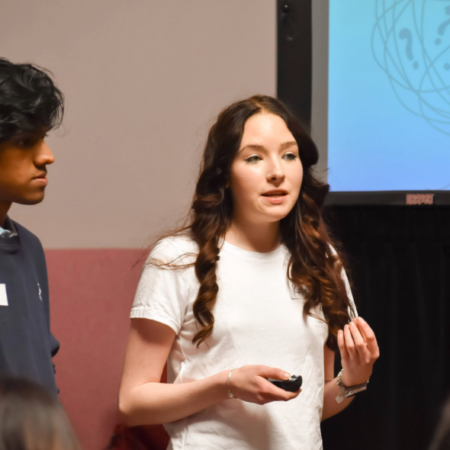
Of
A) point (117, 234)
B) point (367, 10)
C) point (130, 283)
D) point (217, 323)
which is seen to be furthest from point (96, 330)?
point (367, 10)

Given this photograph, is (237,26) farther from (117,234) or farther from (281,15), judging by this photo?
(117,234)

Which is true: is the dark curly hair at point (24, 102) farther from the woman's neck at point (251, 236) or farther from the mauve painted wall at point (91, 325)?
the mauve painted wall at point (91, 325)

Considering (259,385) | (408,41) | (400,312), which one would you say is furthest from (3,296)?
(408,41)

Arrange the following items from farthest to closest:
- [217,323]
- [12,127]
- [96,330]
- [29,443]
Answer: [96,330] < [217,323] < [12,127] < [29,443]

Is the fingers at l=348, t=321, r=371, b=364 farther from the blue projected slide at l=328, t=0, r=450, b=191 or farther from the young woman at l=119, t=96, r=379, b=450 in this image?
the blue projected slide at l=328, t=0, r=450, b=191

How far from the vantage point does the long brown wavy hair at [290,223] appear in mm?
1372

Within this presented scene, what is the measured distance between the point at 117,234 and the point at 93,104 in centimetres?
45

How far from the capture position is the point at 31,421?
1.75 feet

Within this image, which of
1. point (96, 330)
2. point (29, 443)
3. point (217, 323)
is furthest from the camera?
point (96, 330)

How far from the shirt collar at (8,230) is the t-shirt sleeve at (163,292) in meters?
0.32

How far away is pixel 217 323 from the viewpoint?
128 cm

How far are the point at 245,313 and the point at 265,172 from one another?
332mm

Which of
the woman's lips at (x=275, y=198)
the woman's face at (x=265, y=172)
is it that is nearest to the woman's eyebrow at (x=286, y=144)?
the woman's face at (x=265, y=172)

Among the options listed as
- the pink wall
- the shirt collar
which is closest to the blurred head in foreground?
the shirt collar
